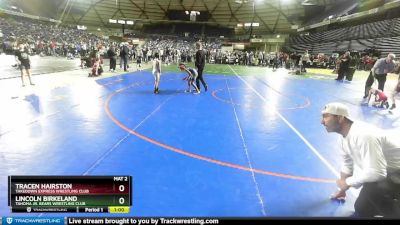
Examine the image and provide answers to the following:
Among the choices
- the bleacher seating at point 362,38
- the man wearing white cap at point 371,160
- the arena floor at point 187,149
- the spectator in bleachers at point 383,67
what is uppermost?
the bleacher seating at point 362,38

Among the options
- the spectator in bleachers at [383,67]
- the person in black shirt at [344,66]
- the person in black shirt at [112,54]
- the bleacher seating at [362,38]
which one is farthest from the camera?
the person in black shirt at [112,54]

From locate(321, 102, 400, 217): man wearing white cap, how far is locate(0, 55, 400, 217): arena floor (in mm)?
352

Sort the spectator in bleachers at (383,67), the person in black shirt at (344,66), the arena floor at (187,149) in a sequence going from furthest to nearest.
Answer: the person in black shirt at (344,66) → the spectator in bleachers at (383,67) → the arena floor at (187,149)

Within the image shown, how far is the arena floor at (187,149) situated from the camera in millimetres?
2820

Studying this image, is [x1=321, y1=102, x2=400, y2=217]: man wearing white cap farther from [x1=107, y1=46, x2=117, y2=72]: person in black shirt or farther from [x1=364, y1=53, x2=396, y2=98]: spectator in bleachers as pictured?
[x1=107, y1=46, x2=117, y2=72]: person in black shirt

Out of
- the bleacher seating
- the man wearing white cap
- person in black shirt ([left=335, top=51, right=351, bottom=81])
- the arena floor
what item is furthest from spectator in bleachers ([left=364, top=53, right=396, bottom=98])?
the man wearing white cap

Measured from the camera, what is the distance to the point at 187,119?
239 inches

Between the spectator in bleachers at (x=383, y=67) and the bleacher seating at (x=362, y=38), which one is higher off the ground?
the bleacher seating at (x=362, y=38)

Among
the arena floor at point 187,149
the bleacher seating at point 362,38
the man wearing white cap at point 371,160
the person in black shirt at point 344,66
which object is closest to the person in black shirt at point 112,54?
the arena floor at point 187,149

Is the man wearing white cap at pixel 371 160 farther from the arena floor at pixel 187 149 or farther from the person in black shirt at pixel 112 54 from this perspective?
the person in black shirt at pixel 112 54

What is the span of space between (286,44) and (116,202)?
98.4 ft

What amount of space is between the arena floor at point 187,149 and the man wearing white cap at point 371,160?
0.35 meters

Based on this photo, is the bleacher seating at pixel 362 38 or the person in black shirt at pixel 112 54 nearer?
the bleacher seating at pixel 362 38

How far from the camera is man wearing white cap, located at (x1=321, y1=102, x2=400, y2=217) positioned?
7.63ft
